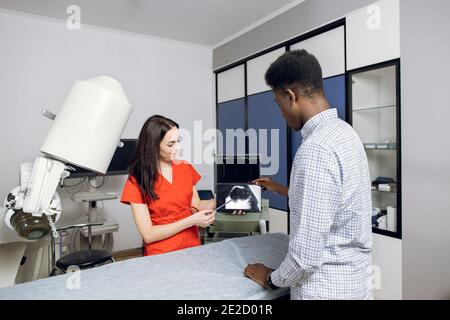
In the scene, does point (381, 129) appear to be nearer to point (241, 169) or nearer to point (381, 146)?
point (381, 146)

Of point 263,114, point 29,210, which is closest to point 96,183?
point 263,114

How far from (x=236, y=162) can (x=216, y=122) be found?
67.0 inches

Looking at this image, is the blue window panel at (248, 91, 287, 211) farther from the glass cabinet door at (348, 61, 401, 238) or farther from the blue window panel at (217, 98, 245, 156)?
the glass cabinet door at (348, 61, 401, 238)

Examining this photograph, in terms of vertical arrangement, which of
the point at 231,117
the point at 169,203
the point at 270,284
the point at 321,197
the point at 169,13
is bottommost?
the point at 270,284

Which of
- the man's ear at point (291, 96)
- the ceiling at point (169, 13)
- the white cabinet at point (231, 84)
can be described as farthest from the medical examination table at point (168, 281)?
the white cabinet at point (231, 84)

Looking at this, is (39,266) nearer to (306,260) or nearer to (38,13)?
(306,260)

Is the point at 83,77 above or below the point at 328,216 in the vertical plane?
above


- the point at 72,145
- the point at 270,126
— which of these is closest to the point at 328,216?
the point at 72,145

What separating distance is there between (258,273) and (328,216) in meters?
0.39

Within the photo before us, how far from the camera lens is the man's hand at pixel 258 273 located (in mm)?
1043

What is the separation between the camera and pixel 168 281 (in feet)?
3.44

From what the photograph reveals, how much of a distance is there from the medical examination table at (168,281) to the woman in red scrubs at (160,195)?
0.17 meters

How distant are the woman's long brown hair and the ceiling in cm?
189

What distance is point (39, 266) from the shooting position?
1.87 metres
